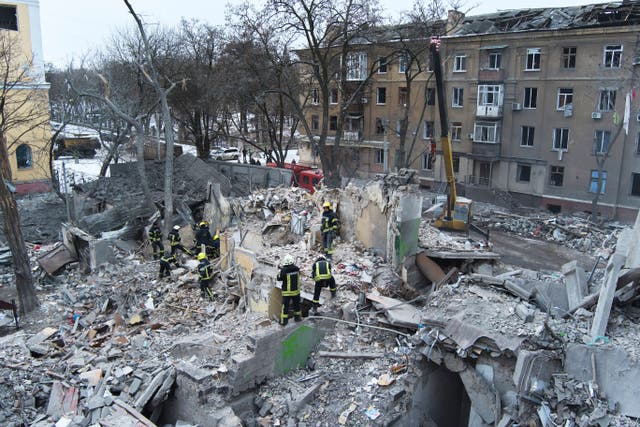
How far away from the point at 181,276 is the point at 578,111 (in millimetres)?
21257

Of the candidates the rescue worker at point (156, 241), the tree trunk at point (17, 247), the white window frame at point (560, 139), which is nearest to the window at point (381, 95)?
the white window frame at point (560, 139)

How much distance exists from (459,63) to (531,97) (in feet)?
14.8

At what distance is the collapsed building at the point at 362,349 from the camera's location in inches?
269

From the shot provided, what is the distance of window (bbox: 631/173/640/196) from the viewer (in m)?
24.1

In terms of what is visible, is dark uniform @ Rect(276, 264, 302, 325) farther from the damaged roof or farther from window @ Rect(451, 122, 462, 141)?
window @ Rect(451, 122, 462, 141)

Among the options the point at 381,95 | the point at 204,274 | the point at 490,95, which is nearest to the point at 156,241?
the point at 204,274

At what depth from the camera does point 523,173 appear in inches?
1107

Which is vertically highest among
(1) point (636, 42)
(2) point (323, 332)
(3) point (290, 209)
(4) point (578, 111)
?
(1) point (636, 42)

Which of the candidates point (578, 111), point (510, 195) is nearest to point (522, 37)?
point (578, 111)

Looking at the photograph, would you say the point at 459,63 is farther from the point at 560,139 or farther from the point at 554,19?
the point at 560,139

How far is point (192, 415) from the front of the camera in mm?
7633

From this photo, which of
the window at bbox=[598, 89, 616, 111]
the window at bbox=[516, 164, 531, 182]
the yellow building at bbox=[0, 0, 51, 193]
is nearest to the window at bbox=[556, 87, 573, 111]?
the window at bbox=[598, 89, 616, 111]

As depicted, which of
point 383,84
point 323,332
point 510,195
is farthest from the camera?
point 383,84

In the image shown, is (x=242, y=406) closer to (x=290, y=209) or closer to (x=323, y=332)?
(x=323, y=332)
